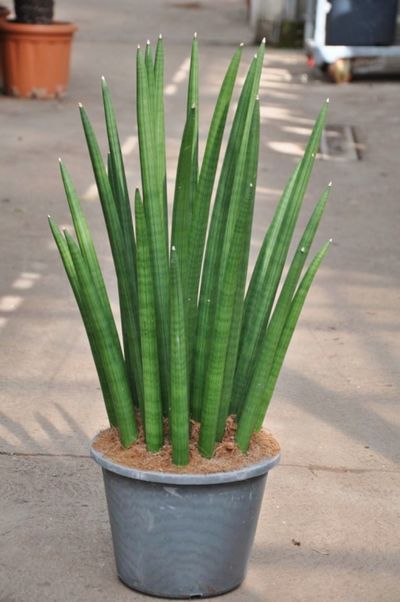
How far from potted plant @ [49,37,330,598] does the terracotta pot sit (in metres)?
7.37

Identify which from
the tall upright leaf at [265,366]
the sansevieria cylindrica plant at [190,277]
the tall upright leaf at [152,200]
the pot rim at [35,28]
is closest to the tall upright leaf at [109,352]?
the sansevieria cylindrica plant at [190,277]

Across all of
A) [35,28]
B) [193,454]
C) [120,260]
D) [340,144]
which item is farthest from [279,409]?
[35,28]

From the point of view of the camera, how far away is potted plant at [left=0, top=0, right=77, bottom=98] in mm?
9703

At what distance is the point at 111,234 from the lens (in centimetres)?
262

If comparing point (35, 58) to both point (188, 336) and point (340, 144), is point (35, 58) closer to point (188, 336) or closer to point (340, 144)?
point (340, 144)

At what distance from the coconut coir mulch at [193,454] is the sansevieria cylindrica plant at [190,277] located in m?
0.02

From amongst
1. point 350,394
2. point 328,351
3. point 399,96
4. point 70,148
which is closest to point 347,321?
point 328,351

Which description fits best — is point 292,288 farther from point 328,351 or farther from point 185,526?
point 328,351

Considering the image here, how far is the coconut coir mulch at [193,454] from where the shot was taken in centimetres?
260

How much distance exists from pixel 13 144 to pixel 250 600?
5941 millimetres

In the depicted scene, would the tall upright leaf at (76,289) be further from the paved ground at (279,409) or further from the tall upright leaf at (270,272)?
the paved ground at (279,409)

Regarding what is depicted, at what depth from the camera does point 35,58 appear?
980 cm

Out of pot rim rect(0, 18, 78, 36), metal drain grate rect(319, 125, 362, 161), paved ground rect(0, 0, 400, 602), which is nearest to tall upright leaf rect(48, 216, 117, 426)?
paved ground rect(0, 0, 400, 602)

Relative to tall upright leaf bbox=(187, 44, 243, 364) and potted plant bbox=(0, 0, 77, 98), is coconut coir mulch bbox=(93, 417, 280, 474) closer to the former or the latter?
tall upright leaf bbox=(187, 44, 243, 364)
